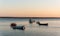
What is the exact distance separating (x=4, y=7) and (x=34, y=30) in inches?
18.7

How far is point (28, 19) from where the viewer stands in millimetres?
1354

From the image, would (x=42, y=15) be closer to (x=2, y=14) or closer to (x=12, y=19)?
(x=12, y=19)

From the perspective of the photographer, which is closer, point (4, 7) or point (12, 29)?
point (4, 7)

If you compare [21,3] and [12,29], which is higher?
[21,3]

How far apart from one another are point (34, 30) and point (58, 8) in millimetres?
411

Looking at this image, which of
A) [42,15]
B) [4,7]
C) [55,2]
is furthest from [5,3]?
[55,2]

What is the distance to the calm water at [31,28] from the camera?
1331 mm

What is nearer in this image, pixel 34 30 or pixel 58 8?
pixel 58 8

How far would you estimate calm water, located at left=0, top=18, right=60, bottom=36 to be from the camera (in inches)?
52.4

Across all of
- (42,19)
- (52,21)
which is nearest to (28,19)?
(42,19)

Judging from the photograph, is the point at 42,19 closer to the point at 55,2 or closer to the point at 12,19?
the point at 55,2

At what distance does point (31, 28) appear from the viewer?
147 centimetres

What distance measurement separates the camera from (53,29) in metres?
1.45

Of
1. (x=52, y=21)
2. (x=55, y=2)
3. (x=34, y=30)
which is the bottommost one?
(x=34, y=30)
